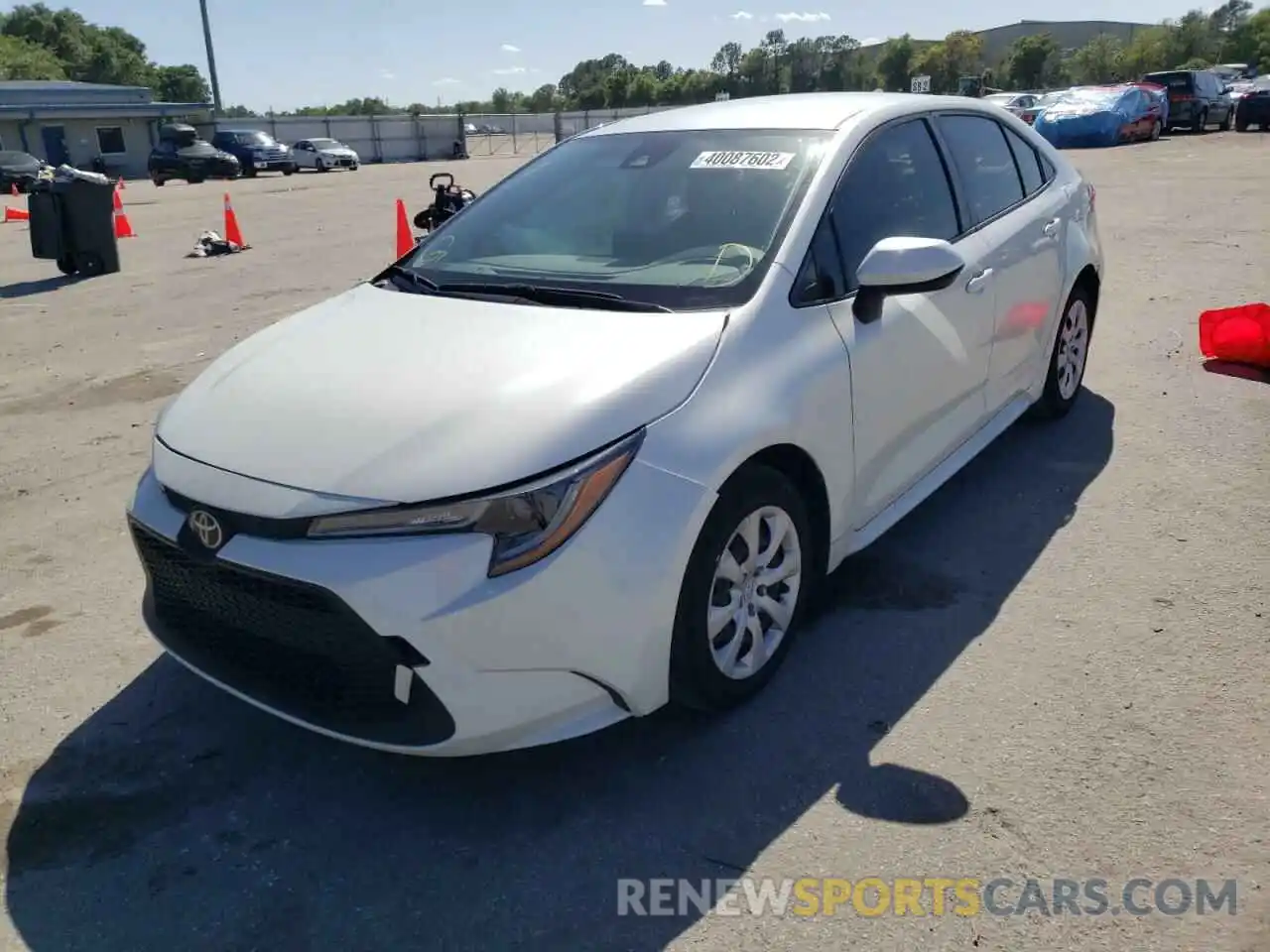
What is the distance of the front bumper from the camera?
229 cm

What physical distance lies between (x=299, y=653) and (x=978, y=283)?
285 cm

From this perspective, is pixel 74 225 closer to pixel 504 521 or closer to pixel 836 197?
pixel 836 197

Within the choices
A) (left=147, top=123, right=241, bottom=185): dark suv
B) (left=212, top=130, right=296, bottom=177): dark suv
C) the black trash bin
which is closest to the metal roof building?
(left=212, top=130, right=296, bottom=177): dark suv

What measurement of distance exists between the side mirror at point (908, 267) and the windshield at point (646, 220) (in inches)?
12.0

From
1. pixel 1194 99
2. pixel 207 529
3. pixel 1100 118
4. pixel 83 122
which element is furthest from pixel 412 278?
pixel 83 122

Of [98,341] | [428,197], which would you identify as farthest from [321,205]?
[98,341]

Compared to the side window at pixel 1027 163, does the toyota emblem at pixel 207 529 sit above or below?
below

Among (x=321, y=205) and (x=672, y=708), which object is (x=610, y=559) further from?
(x=321, y=205)

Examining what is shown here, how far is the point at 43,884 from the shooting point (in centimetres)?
245

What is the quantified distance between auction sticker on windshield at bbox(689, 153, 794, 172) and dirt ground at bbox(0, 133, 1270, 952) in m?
1.53

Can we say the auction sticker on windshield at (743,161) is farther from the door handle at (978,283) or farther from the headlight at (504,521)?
the headlight at (504,521)

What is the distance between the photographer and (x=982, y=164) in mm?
4387

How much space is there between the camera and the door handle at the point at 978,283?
153 inches


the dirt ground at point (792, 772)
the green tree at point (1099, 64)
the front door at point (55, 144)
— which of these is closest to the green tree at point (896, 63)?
the green tree at point (1099, 64)
